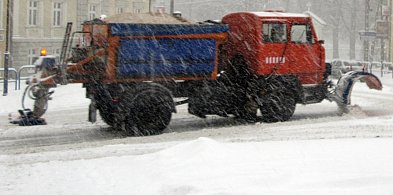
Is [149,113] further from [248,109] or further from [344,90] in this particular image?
[344,90]

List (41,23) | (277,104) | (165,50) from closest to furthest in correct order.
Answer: (165,50) → (277,104) → (41,23)

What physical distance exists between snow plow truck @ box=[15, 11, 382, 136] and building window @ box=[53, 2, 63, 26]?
2550 cm

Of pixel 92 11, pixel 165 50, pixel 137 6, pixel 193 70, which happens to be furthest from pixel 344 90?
pixel 137 6

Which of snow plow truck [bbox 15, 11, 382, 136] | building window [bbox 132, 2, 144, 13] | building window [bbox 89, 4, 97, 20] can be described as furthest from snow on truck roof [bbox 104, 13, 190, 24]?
building window [bbox 132, 2, 144, 13]

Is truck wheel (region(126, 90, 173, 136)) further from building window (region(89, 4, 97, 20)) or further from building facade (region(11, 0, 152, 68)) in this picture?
building window (region(89, 4, 97, 20))

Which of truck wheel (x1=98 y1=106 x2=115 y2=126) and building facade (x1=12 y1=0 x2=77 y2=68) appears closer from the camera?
truck wheel (x1=98 y1=106 x2=115 y2=126)

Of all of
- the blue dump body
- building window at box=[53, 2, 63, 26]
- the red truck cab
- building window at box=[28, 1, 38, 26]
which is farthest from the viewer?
building window at box=[53, 2, 63, 26]

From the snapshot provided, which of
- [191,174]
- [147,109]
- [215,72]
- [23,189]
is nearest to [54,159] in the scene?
[23,189]

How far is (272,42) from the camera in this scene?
567 inches

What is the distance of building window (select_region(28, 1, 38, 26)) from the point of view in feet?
121

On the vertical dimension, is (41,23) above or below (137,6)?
below

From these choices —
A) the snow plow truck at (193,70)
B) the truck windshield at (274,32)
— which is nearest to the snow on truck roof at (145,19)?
the snow plow truck at (193,70)

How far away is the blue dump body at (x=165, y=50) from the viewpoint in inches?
484

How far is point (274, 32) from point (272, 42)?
236mm
